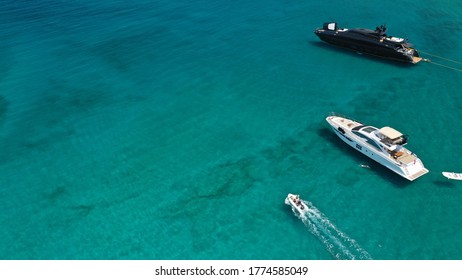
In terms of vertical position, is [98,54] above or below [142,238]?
above

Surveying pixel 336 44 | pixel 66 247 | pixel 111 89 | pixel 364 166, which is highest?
pixel 336 44

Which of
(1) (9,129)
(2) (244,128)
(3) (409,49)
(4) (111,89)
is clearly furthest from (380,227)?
(1) (9,129)

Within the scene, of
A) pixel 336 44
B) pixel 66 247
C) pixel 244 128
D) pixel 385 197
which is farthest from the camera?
pixel 336 44

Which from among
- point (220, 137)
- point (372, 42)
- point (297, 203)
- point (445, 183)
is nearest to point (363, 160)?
point (445, 183)

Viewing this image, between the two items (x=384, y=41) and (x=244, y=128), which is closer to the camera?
(x=244, y=128)

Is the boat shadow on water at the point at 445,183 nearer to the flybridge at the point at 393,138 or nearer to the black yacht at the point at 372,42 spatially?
the flybridge at the point at 393,138

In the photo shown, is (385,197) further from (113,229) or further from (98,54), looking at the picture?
Answer: (98,54)

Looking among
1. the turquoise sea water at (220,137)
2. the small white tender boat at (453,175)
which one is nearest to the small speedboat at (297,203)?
the turquoise sea water at (220,137)

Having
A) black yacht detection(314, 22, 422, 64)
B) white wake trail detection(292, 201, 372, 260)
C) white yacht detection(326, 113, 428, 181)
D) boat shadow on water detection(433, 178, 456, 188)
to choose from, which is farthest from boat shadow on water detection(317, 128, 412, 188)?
black yacht detection(314, 22, 422, 64)

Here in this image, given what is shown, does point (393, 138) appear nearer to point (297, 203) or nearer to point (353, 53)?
point (297, 203)
